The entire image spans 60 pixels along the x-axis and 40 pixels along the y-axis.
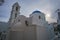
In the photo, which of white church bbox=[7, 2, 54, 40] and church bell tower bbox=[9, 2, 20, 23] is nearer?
white church bbox=[7, 2, 54, 40]

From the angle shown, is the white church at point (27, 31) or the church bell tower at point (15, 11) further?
the church bell tower at point (15, 11)

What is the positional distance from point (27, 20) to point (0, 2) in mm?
14815

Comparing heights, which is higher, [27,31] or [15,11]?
[15,11]

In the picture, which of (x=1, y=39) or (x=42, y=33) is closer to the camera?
(x=42, y=33)

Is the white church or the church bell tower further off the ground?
the church bell tower

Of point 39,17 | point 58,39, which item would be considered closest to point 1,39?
point 39,17

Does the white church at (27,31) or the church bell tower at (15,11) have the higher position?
the church bell tower at (15,11)

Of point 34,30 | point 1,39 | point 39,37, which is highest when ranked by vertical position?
point 34,30

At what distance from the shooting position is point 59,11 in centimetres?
3634

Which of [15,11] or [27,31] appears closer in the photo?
[27,31]

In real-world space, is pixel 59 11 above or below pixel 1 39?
above

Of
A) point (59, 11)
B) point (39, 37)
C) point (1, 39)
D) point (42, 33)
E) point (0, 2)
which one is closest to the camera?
point (0, 2)

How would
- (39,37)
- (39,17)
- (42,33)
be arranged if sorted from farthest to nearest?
(39,17) → (42,33) → (39,37)

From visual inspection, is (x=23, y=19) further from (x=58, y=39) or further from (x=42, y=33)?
(x=58, y=39)
